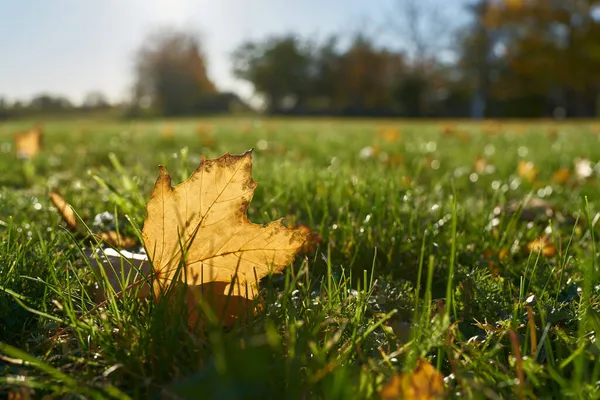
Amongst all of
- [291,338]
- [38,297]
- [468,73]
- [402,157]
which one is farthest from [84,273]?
[468,73]

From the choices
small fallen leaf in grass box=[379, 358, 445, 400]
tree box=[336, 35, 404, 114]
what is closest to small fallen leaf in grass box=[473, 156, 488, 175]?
small fallen leaf in grass box=[379, 358, 445, 400]

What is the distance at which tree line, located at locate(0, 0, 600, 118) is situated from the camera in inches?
1366

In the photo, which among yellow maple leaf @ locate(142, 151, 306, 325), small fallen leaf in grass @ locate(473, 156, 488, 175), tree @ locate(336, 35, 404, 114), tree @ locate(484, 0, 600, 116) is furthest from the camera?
tree @ locate(336, 35, 404, 114)

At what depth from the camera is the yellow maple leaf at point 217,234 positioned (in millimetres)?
1009

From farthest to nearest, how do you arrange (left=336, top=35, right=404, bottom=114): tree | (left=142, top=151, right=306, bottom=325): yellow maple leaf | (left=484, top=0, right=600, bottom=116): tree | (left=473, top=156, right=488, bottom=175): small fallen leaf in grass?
(left=336, top=35, right=404, bottom=114): tree, (left=484, top=0, right=600, bottom=116): tree, (left=473, top=156, right=488, bottom=175): small fallen leaf in grass, (left=142, top=151, right=306, bottom=325): yellow maple leaf

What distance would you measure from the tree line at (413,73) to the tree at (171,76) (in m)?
0.10

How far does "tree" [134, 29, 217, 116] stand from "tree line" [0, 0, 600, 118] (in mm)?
105

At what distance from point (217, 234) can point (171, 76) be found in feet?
174

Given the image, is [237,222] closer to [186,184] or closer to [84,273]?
[186,184]

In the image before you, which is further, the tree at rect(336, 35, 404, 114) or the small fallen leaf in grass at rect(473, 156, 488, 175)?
the tree at rect(336, 35, 404, 114)

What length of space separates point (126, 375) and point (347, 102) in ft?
161

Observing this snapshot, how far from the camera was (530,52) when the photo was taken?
3453cm

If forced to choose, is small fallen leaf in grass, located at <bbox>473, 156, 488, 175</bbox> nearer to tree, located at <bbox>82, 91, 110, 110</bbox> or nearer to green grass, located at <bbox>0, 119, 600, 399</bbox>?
green grass, located at <bbox>0, 119, 600, 399</bbox>

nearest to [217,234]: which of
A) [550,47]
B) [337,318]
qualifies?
[337,318]
